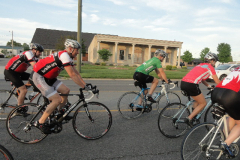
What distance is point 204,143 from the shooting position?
105 inches

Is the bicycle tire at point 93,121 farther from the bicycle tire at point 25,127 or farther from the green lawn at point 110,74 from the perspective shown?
the green lawn at point 110,74

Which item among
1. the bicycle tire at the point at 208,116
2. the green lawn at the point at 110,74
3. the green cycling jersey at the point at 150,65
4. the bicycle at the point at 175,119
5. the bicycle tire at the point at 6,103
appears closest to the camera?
the bicycle at the point at 175,119

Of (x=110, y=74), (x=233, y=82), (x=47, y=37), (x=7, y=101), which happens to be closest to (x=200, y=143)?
(x=233, y=82)

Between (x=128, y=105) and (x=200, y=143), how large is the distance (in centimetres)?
288

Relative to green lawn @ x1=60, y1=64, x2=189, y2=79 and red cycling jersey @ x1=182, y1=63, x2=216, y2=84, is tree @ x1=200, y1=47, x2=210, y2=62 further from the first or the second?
red cycling jersey @ x1=182, y1=63, x2=216, y2=84

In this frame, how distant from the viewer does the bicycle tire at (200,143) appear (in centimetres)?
260

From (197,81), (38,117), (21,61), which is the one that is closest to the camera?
(38,117)

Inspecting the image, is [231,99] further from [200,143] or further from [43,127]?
[43,127]

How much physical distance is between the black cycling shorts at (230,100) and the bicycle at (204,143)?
6.8 inches

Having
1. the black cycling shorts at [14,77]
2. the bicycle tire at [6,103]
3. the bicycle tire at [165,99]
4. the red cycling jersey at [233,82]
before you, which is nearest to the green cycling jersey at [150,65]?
the bicycle tire at [165,99]

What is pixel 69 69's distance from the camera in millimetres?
3309

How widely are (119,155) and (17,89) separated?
11.4 ft

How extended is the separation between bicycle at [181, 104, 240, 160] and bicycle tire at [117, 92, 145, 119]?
269 centimetres

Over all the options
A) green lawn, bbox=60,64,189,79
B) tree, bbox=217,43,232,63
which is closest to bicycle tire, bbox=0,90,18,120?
green lawn, bbox=60,64,189,79
